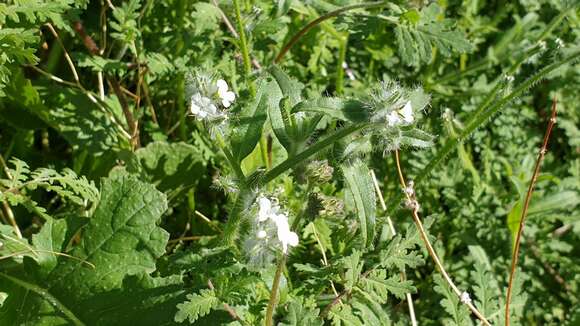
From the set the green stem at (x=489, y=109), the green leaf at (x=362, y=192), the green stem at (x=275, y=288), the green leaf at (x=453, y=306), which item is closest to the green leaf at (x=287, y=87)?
the green leaf at (x=362, y=192)

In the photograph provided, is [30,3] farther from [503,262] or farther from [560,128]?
[560,128]

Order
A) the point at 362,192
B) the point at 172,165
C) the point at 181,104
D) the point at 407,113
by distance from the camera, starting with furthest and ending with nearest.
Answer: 1. the point at 181,104
2. the point at 172,165
3. the point at 362,192
4. the point at 407,113

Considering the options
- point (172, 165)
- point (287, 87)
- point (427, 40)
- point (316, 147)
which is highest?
point (427, 40)

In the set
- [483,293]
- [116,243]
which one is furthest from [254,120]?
[483,293]

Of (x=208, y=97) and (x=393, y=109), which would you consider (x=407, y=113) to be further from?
(x=208, y=97)

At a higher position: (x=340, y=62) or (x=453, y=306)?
(x=340, y=62)

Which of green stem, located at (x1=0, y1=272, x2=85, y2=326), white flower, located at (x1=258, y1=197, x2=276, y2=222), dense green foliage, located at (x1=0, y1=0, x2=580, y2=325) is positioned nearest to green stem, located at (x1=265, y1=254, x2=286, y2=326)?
dense green foliage, located at (x1=0, y1=0, x2=580, y2=325)

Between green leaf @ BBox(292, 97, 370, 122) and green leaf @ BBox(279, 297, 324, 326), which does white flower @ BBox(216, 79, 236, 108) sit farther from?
green leaf @ BBox(279, 297, 324, 326)

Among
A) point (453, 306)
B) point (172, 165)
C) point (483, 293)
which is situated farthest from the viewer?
point (172, 165)
